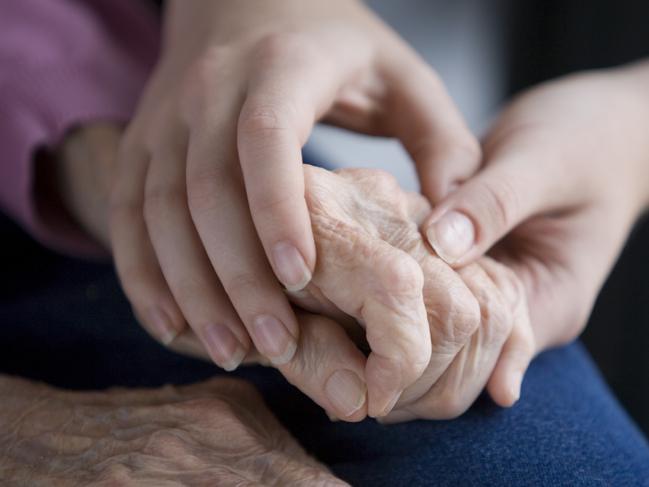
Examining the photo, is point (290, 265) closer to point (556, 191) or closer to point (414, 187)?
point (556, 191)

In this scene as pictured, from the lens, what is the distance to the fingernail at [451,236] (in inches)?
25.2

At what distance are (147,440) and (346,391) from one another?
158mm

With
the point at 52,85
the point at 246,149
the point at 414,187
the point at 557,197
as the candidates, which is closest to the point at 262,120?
the point at 246,149

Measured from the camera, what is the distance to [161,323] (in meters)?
0.70

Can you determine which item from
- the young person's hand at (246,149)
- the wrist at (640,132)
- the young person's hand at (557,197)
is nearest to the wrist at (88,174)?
the young person's hand at (246,149)

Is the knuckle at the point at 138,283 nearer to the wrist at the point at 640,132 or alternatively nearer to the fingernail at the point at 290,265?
the fingernail at the point at 290,265

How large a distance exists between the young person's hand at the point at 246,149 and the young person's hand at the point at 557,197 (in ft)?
0.21

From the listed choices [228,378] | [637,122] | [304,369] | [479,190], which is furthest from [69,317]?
[637,122]

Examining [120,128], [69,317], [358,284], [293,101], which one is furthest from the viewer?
[120,128]

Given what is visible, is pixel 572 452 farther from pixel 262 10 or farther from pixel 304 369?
pixel 262 10

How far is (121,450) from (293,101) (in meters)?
0.32

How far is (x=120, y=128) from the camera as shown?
3.36 feet

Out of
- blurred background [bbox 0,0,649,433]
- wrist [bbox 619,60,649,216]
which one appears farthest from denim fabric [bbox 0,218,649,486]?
wrist [bbox 619,60,649,216]

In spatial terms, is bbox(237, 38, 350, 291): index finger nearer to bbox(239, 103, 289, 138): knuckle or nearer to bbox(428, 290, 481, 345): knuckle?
bbox(239, 103, 289, 138): knuckle
